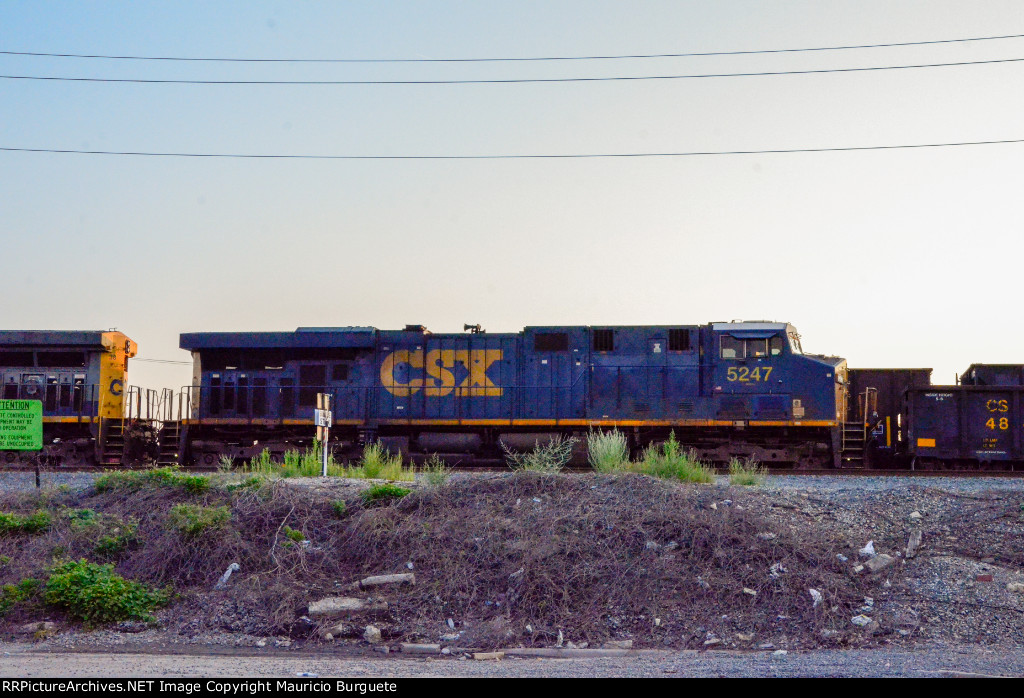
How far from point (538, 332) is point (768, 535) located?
11470 mm

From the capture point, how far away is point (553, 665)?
710 cm

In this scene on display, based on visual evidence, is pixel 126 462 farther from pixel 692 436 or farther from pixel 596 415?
pixel 692 436

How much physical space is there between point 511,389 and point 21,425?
33.6 feet

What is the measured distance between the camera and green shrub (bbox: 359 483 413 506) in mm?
11237

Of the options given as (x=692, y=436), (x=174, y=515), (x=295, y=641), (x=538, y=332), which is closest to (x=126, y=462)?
(x=538, y=332)

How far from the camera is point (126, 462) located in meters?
21.1

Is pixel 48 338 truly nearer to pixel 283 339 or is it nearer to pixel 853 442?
pixel 283 339

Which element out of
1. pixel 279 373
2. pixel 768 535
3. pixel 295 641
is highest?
pixel 279 373

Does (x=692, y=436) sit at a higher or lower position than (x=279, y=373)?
lower

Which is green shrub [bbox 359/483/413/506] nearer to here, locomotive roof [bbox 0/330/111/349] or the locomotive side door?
the locomotive side door

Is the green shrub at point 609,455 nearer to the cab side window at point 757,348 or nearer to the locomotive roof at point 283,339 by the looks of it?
the cab side window at point 757,348

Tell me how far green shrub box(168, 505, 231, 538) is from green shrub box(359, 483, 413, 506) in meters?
1.65

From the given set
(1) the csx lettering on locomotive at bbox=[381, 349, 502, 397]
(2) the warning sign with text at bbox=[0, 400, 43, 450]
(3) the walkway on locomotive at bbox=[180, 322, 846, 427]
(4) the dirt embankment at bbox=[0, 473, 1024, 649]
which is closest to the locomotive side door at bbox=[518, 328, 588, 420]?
(3) the walkway on locomotive at bbox=[180, 322, 846, 427]

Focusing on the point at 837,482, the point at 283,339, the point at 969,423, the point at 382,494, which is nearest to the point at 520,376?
the point at 283,339
